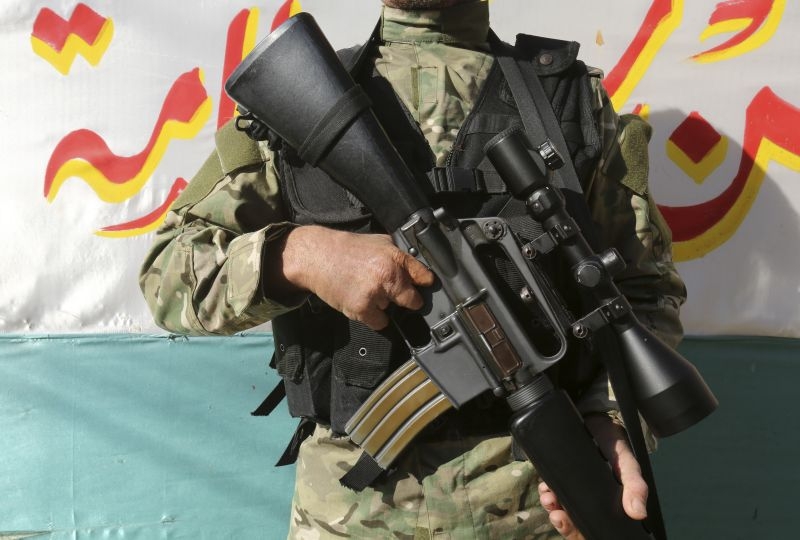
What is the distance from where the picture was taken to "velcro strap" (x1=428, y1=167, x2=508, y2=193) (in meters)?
1.14

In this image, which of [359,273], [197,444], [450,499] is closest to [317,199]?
[359,273]

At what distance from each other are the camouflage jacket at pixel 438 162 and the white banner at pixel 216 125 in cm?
57

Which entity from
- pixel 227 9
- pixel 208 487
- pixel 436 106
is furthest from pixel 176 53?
pixel 208 487

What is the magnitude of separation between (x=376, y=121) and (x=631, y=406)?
51 cm

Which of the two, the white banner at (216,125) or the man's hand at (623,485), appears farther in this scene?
the white banner at (216,125)

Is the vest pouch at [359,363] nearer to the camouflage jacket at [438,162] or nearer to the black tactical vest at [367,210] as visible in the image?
the black tactical vest at [367,210]

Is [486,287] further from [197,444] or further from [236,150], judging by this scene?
[197,444]

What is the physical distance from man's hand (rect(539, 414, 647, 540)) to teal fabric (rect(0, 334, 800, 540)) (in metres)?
0.82

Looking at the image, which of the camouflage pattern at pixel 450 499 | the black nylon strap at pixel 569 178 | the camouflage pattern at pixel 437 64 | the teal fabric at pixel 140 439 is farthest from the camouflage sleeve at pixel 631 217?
the teal fabric at pixel 140 439

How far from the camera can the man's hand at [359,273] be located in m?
1.02

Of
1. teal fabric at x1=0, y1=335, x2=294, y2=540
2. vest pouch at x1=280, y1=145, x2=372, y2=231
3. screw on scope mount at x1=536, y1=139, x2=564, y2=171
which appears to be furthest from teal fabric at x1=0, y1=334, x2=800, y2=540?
screw on scope mount at x1=536, y1=139, x2=564, y2=171

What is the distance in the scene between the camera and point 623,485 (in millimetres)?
1067

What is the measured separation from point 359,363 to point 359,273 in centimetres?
19

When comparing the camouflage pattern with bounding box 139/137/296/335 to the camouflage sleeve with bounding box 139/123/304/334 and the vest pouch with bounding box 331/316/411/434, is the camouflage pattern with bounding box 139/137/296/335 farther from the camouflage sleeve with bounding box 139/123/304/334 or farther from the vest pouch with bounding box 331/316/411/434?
the vest pouch with bounding box 331/316/411/434
